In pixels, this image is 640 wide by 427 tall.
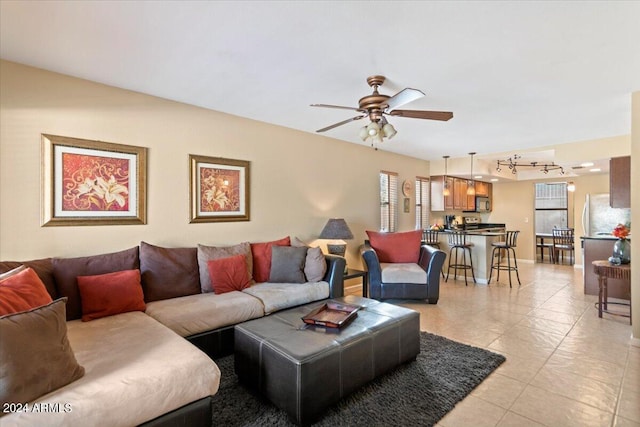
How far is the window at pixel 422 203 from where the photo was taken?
22.8 ft

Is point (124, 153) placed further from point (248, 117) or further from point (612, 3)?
point (612, 3)

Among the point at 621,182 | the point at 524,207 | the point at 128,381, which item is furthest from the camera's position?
the point at 524,207

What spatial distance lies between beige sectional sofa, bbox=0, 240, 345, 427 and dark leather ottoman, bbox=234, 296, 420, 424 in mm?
373

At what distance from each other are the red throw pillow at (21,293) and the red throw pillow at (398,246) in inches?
159

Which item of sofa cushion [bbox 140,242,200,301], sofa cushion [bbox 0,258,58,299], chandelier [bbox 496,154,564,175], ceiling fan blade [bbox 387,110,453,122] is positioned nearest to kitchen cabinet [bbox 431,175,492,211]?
chandelier [bbox 496,154,564,175]

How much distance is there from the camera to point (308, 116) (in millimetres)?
3857

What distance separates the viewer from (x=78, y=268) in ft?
8.40

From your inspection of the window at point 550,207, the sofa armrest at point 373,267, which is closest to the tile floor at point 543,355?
the sofa armrest at point 373,267

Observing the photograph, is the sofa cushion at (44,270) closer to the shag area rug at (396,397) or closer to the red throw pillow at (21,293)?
the red throw pillow at (21,293)

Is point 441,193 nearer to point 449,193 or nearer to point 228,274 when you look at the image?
point 449,193

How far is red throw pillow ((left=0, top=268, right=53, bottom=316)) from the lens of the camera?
1.70 metres

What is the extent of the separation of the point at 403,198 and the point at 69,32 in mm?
5606

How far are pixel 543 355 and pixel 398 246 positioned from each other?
239cm

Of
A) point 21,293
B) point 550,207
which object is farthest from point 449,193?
point 21,293
